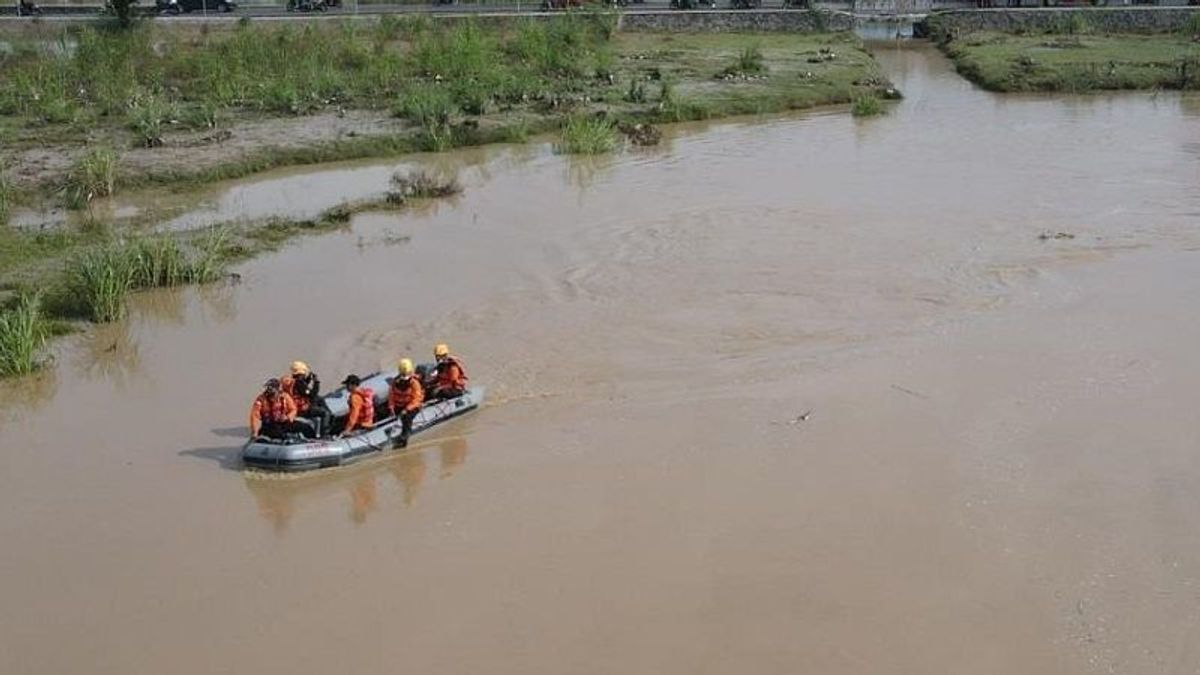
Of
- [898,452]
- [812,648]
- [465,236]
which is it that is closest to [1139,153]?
[465,236]

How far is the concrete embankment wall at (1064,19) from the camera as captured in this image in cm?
4312

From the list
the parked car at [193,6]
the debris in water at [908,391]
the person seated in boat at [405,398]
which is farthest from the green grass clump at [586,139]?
the parked car at [193,6]

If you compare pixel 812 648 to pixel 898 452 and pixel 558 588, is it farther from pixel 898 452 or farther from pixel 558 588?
pixel 898 452

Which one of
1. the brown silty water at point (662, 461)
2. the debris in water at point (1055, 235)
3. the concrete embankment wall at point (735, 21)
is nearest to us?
the brown silty water at point (662, 461)

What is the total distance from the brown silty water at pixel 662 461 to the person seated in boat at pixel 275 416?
522 mm

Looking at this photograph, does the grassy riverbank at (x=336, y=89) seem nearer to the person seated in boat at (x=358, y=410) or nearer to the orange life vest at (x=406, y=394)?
the person seated in boat at (x=358, y=410)

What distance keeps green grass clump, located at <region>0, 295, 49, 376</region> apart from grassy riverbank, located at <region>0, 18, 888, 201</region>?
792cm

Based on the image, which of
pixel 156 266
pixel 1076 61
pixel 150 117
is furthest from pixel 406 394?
pixel 1076 61

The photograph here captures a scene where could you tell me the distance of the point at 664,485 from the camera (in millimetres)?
11047

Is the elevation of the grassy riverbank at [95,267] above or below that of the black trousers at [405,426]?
above

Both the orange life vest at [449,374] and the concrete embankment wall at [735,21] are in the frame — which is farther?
the concrete embankment wall at [735,21]

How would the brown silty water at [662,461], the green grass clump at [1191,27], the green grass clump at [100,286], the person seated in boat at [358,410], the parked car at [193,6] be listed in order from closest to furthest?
1. the brown silty water at [662,461]
2. the person seated in boat at [358,410]
3. the green grass clump at [100,286]
4. the green grass clump at [1191,27]
5. the parked car at [193,6]

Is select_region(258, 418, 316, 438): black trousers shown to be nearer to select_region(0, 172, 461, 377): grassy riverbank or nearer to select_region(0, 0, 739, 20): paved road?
select_region(0, 172, 461, 377): grassy riverbank

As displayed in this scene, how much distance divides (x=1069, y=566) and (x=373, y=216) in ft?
44.7
